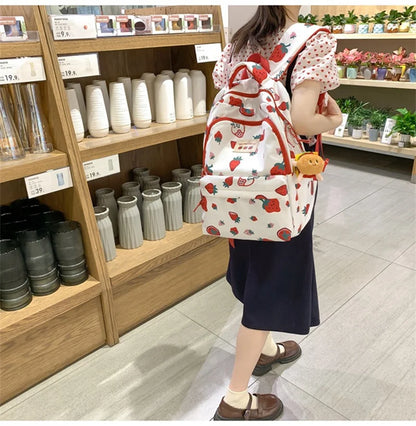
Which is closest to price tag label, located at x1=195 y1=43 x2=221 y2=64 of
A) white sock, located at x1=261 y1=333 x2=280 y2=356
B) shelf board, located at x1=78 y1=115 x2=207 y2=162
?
shelf board, located at x1=78 y1=115 x2=207 y2=162

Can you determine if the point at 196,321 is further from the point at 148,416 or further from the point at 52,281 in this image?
the point at 52,281

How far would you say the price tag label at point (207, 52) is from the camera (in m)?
1.86

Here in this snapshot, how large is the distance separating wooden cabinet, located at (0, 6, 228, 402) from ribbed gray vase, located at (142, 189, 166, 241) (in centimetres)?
5

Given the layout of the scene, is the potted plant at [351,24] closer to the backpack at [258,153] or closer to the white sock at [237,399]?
the backpack at [258,153]

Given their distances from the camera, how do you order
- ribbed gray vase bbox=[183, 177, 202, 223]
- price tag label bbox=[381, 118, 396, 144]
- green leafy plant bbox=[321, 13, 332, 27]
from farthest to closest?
1. green leafy plant bbox=[321, 13, 332, 27]
2. price tag label bbox=[381, 118, 396, 144]
3. ribbed gray vase bbox=[183, 177, 202, 223]

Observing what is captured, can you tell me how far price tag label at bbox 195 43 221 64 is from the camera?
73.1 inches

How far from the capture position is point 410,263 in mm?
2324

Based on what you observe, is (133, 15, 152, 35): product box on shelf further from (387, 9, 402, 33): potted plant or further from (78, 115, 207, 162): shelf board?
(387, 9, 402, 33): potted plant

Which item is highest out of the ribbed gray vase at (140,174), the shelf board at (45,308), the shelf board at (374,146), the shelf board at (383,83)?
the shelf board at (383,83)

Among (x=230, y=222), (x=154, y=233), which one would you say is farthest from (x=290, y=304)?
(x=154, y=233)

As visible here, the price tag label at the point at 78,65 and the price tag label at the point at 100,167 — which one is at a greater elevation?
the price tag label at the point at 78,65

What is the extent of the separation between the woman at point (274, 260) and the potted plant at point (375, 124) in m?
2.77

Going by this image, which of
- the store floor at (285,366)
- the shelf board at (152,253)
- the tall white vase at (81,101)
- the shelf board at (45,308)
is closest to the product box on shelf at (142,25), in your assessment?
the tall white vase at (81,101)

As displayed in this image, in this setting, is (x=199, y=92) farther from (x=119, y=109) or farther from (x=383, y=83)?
(x=383, y=83)
